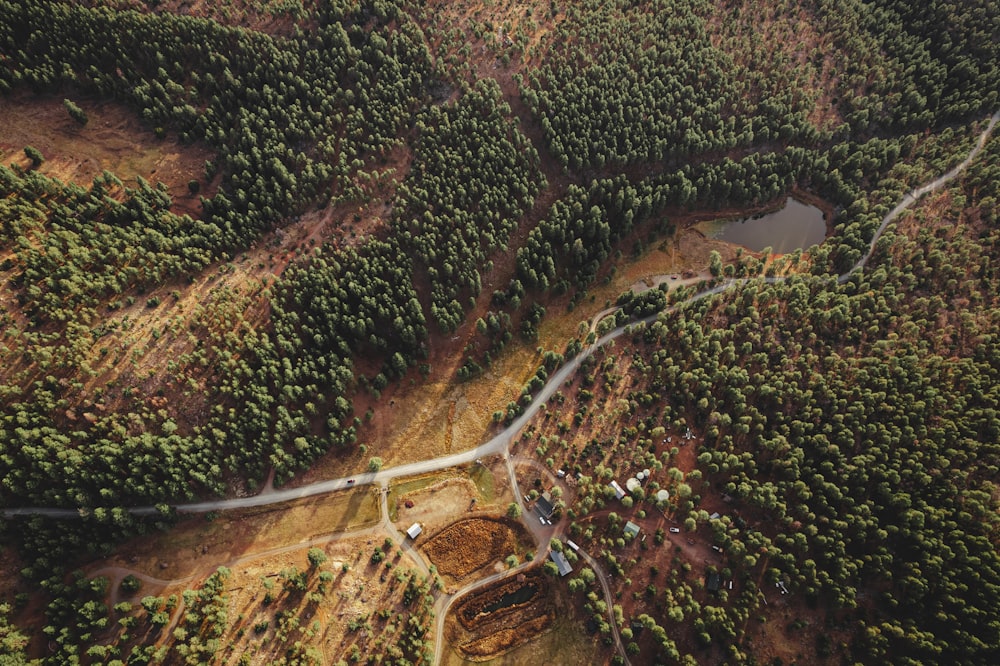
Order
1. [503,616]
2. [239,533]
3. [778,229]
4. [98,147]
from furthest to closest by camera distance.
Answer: [778,229] → [98,147] → [239,533] → [503,616]

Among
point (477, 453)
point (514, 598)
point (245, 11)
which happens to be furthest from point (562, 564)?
point (245, 11)

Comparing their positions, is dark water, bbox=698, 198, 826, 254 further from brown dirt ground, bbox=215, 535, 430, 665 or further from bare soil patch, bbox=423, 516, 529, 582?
brown dirt ground, bbox=215, 535, 430, 665

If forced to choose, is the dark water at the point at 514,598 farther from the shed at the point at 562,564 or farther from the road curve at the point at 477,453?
the road curve at the point at 477,453

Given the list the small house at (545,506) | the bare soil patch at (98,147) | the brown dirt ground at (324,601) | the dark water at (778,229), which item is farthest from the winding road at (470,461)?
the bare soil patch at (98,147)

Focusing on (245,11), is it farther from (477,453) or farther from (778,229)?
(778,229)

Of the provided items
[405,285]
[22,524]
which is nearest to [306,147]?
[405,285]

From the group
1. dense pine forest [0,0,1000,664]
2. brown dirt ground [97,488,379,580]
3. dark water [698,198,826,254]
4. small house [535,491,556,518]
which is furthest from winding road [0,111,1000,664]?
dark water [698,198,826,254]
